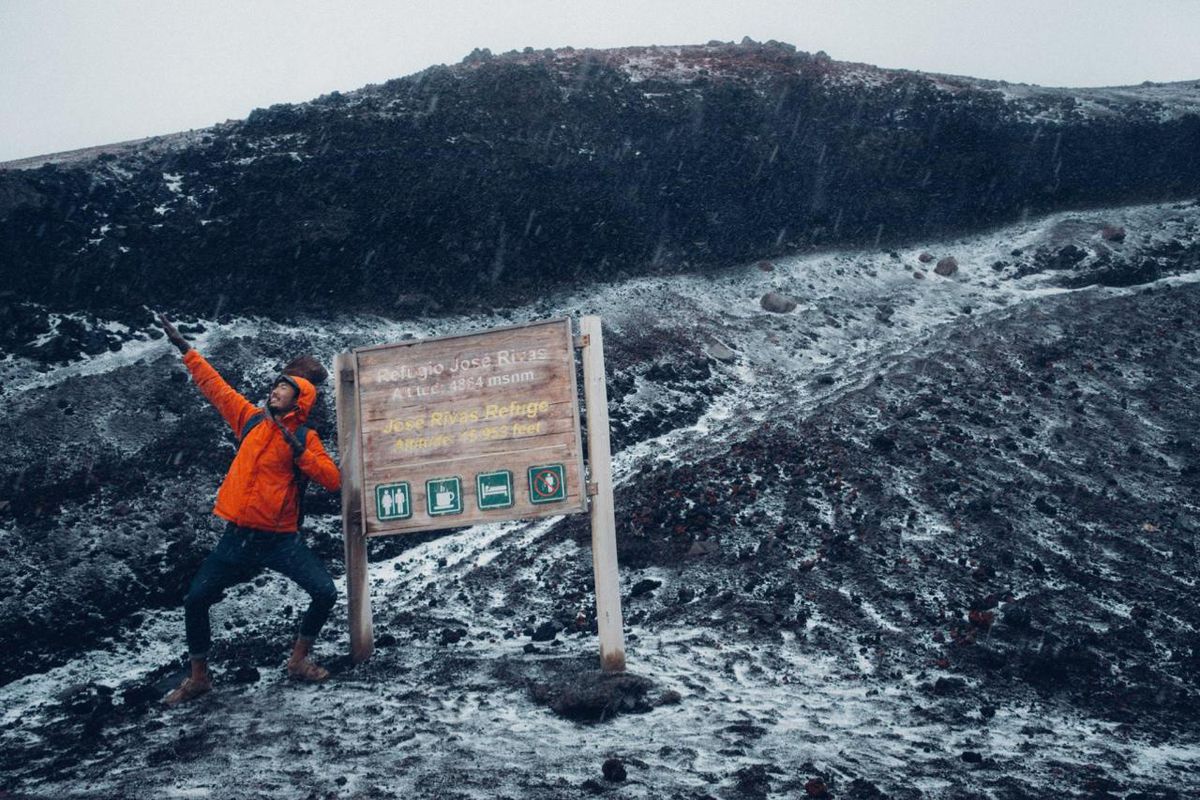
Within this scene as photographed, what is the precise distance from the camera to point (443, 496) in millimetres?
5781

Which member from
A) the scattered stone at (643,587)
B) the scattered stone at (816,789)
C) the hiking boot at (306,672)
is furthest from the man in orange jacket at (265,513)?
the scattered stone at (816,789)

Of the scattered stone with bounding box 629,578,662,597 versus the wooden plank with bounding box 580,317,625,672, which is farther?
the scattered stone with bounding box 629,578,662,597

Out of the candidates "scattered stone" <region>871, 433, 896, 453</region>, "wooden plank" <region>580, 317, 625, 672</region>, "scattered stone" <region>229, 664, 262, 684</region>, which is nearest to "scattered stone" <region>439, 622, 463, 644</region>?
"wooden plank" <region>580, 317, 625, 672</region>

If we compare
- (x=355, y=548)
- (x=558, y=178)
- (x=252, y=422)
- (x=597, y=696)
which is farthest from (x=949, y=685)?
(x=558, y=178)

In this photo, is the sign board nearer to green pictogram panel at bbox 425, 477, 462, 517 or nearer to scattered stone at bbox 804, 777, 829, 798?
green pictogram panel at bbox 425, 477, 462, 517

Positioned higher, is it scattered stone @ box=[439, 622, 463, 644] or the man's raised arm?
the man's raised arm

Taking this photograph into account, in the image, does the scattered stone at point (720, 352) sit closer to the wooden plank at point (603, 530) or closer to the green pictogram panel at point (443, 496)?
the wooden plank at point (603, 530)

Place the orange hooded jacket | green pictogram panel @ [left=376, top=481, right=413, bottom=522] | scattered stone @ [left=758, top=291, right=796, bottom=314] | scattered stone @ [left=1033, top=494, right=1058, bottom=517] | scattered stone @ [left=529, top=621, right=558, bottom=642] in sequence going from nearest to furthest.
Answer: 1. the orange hooded jacket
2. green pictogram panel @ [left=376, top=481, right=413, bottom=522]
3. scattered stone @ [left=529, top=621, right=558, bottom=642]
4. scattered stone @ [left=1033, top=494, right=1058, bottom=517]
5. scattered stone @ [left=758, top=291, right=796, bottom=314]

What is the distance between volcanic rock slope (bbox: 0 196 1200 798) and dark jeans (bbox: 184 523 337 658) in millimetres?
503

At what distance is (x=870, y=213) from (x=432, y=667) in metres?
15.3

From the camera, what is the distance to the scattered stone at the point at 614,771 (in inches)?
162

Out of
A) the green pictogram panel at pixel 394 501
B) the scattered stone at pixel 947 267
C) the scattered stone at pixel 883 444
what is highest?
the scattered stone at pixel 947 267

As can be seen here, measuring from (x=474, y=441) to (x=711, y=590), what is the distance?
263 centimetres

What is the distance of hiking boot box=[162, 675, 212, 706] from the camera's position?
17.8ft
